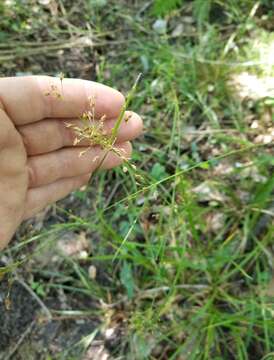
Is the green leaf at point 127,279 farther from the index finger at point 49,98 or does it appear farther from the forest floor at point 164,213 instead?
the index finger at point 49,98

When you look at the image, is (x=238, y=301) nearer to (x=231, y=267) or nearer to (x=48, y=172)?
(x=231, y=267)

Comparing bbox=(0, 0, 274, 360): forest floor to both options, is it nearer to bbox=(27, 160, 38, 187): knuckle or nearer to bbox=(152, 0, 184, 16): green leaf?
bbox=(152, 0, 184, 16): green leaf

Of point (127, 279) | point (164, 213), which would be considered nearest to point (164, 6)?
point (164, 213)

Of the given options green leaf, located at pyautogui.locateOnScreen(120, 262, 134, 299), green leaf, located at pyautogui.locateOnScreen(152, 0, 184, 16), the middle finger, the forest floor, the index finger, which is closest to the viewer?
the index finger

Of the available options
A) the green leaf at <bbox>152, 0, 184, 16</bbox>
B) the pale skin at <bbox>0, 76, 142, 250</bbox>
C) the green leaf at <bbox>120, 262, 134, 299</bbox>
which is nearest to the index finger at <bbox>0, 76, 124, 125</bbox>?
the pale skin at <bbox>0, 76, 142, 250</bbox>

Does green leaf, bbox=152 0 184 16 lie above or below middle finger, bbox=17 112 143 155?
above

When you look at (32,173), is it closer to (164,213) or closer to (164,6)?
(164,213)

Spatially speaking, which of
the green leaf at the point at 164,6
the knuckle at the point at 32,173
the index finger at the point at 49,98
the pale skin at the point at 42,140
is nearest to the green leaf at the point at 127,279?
the pale skin at the point at 42,140
